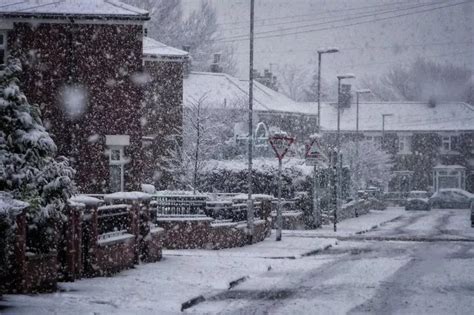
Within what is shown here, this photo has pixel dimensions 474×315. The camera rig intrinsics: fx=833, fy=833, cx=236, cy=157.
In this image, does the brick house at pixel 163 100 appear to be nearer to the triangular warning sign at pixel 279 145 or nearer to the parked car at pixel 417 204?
the triangular warning sign at pixel 279 145

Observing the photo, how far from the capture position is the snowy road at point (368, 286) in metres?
13.0

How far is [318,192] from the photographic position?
3816 centimetres

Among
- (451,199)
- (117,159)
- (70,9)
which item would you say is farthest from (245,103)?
(70,9)

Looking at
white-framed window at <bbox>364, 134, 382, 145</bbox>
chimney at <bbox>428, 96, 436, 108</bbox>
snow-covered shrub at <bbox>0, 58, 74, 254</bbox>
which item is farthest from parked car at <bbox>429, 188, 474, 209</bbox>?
snow-covered shrub at <bbox>0, 58, 74, 254</bbox>

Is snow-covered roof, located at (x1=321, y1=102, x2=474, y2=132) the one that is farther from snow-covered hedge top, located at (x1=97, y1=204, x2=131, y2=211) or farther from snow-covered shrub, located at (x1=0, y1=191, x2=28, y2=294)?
snow-covered shrub, located at (x1=0, y1=191, x2=28, y2=294)

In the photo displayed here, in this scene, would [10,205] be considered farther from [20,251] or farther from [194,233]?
[194,233]

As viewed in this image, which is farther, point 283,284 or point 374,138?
point 374,138

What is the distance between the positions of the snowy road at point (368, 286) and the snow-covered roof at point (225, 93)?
32.4 metres

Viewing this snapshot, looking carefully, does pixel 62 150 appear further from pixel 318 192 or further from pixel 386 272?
pixel 318 192

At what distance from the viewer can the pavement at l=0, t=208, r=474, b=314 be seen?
12750mm

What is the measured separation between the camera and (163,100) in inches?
1738

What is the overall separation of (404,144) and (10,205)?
70.5 m

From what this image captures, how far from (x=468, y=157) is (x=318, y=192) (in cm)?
4347

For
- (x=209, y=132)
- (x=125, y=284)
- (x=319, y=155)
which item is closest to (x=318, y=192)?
(x=319, y=155)
